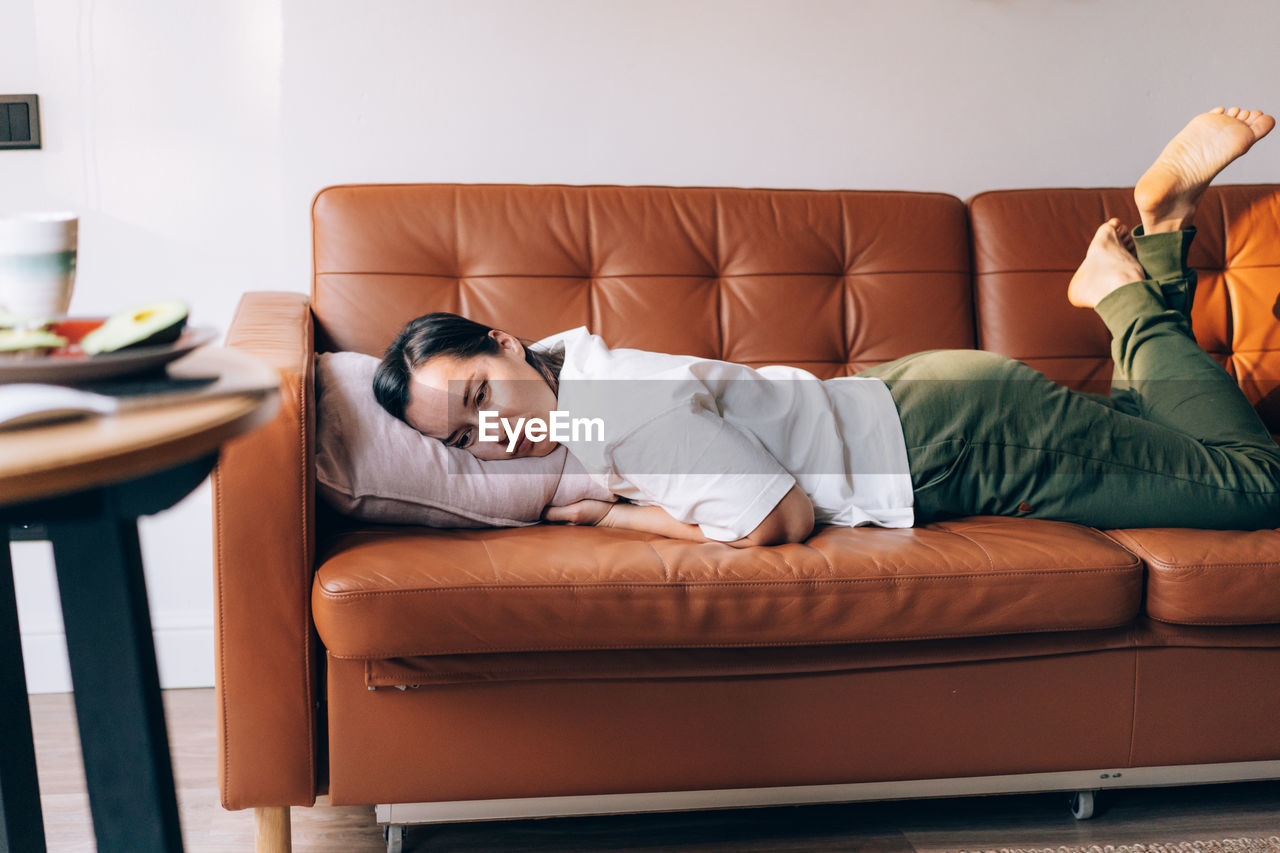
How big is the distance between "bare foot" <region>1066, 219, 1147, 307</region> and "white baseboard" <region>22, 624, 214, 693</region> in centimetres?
176

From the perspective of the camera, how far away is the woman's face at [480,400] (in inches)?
53.1

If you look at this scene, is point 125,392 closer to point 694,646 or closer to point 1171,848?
point 694,646

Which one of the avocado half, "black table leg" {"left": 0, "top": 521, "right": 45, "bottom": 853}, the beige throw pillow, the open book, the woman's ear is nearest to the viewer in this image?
the open book

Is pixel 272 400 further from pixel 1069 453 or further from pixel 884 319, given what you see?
pixel 884 319

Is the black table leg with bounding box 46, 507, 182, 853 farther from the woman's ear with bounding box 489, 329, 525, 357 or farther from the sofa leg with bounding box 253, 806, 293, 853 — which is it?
the woman's ear with bounding box 489, 329, 525, 357

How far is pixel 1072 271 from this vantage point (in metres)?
1.88

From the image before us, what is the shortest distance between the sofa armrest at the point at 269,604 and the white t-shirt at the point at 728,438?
15.4 inches

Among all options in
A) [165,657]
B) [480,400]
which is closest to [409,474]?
[480,400]

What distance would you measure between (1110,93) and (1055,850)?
5.33 feet

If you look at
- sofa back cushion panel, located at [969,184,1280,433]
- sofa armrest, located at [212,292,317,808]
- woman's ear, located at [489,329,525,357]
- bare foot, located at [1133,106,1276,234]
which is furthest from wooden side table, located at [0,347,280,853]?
bare foot, located at [1133,106,1276,234]

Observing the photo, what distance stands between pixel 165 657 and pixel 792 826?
4.15 ft

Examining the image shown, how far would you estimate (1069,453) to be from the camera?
1.46 m

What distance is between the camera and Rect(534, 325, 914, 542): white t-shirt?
1281 millimetres

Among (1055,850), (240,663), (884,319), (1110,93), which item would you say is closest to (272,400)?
(240,663)
